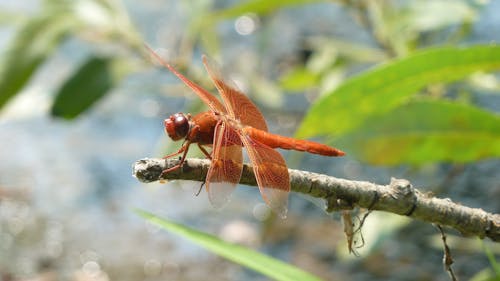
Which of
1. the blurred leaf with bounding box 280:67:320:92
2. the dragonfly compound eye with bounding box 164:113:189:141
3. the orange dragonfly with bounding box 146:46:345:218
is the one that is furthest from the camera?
the blurred leaf with bounding box 280:67:320:92

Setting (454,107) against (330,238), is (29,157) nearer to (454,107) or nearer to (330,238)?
(330,238)

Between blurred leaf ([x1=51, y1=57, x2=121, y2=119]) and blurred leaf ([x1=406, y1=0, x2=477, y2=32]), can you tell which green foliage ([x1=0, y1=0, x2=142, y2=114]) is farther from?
blurred leaf ([x1=406, y1=0, x2=477, y2=32])

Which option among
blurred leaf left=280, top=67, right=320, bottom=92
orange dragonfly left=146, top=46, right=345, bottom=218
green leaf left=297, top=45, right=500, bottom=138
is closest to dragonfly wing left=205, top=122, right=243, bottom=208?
orange dragonfly left=146, top=46, right=345, bottom=218

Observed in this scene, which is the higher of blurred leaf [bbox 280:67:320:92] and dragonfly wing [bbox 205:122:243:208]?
blurred leaf [bbox 280:67:320:92]

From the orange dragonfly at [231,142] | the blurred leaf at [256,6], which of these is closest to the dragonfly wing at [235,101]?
the orange dragonfly at [231,142]


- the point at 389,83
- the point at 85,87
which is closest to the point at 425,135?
the point at 389,83

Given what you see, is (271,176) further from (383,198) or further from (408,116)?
(408,116)

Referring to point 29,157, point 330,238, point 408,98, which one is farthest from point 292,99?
point 408,98
